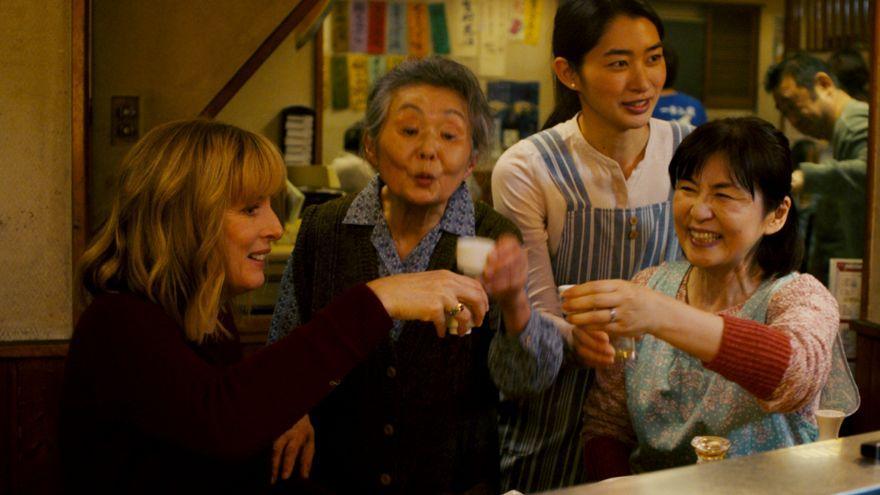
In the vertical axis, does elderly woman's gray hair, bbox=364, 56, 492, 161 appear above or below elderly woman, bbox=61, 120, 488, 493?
above

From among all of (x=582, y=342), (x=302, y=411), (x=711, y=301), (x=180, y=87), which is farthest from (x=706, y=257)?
(x=180, y=87)

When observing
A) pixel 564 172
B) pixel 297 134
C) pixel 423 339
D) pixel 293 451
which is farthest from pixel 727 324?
pixel 297 134

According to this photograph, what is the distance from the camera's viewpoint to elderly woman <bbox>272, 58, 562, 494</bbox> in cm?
202

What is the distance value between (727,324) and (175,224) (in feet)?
3.25

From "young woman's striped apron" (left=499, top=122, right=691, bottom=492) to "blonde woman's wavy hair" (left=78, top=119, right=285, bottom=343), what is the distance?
3.04ft

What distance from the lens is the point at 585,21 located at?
2.36 m

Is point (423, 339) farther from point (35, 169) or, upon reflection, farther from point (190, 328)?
point (35, 169)

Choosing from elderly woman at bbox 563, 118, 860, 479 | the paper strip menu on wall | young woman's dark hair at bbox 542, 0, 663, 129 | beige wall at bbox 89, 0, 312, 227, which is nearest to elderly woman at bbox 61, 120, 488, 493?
A: elderly woman at bbox 563, 118, 860, 479

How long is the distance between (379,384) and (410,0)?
19.3 feet

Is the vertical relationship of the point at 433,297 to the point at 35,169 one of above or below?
below

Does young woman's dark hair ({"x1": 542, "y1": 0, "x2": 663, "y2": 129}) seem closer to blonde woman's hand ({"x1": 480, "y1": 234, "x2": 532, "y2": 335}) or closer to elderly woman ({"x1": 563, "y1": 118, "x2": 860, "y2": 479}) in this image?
elderly woman ({"x1": 563, "y1": 118, "x2": 860, "y2": 479})

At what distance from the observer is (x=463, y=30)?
757 centimetres

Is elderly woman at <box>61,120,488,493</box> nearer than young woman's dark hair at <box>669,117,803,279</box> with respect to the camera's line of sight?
Yes

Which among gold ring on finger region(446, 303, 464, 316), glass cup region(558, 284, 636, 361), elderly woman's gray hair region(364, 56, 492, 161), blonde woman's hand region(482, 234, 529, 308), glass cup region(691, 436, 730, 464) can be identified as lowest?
glass cup region(691, 436, 730, 464)
